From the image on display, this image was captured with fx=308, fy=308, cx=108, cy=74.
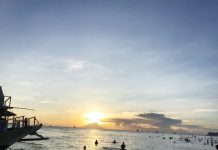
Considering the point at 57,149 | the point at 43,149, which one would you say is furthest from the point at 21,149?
the point at 57,149

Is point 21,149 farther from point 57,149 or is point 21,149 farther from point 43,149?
point 57,149

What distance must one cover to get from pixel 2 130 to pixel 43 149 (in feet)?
124

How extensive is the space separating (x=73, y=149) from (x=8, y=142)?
43495 millimetres

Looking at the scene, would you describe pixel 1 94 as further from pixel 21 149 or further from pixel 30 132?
pixel 21 149

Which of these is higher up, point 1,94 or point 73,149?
point 1,94

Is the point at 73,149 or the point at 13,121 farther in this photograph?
the point at 73,149

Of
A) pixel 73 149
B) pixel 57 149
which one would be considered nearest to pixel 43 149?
pixel 57 149

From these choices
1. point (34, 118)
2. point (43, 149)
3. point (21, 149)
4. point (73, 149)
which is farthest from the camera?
point (73, 149)

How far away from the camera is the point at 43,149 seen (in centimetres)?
6712

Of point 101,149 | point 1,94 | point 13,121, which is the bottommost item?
point 101,149

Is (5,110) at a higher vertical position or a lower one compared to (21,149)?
higher

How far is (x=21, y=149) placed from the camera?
59.8 metres

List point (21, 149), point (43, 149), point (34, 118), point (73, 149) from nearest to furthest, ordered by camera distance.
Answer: point (34, 118), point (21, 149), point (43, 149), point (73, 149)

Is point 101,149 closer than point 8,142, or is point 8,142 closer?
point 8,142
